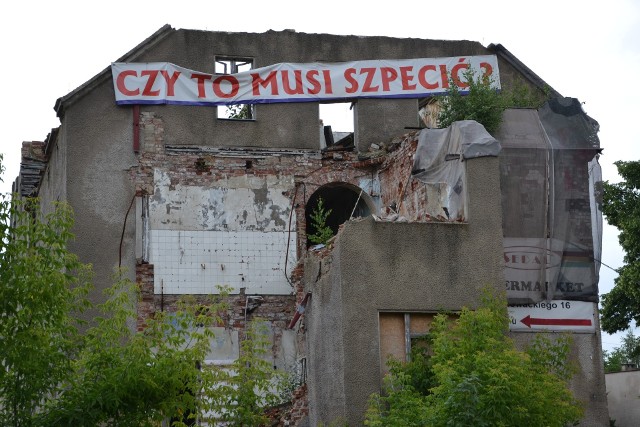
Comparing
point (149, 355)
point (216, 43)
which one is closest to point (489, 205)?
point (149, 355)

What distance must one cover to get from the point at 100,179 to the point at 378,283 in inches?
307

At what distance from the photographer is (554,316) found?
21.5 metres

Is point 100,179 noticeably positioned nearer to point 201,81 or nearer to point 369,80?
point 201,81

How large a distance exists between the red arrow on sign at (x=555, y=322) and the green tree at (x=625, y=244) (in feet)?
13.2

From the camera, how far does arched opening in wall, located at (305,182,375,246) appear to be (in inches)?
1029

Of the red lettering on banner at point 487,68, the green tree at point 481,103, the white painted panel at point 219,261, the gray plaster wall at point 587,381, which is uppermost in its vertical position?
the red lettering on banner at point 487,68

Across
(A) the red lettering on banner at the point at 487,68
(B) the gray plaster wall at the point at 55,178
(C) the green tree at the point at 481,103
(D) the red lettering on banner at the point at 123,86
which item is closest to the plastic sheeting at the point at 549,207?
(C) the green tree at the point at 481,103

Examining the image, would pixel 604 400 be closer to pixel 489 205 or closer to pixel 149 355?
pixel 489 205

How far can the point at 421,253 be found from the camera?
19.9 metres

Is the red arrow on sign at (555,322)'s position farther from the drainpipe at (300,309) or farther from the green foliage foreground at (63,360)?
the green foliage foreground at (63,360)

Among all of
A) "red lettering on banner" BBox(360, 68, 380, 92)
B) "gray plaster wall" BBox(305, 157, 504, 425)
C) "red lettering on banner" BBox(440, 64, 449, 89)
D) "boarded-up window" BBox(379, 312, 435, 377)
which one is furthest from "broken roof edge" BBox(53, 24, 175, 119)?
"boarded-up window" BBox(379, 312, 435, 377)

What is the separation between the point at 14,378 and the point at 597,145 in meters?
11.9

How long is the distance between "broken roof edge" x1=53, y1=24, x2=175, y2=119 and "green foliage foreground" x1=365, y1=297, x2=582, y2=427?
9729mm

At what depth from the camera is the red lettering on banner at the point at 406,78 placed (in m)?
26.6
